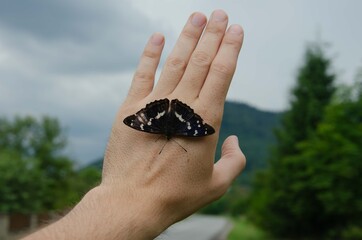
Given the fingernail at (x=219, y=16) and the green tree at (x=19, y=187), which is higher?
the fingernail at (x=219, y=16)

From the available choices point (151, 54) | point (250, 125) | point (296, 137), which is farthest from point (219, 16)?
point (250, 125)

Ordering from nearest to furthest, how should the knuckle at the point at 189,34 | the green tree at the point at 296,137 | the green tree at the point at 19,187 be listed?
the knuckle at the point at 189,34, the green tree at the point at 296,137, the green tree at the point at 19,187

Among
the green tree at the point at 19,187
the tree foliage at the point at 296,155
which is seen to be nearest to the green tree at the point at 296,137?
the tree foliage at the point at 296,155

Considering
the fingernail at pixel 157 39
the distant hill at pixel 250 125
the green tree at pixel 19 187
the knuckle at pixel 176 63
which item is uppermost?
the distant hill at pixel 250 125

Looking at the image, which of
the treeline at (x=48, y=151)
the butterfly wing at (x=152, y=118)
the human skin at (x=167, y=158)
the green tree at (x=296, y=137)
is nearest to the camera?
the human skin at (x=167, y=158)

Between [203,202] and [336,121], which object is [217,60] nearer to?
[203,202]

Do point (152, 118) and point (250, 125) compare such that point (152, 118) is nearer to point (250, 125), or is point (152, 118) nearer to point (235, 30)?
point (235, 30)

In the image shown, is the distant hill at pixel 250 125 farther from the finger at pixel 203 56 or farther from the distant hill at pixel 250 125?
the finger at pixel 203 56

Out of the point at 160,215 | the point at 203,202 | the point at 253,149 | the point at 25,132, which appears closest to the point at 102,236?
the point at 160,215
